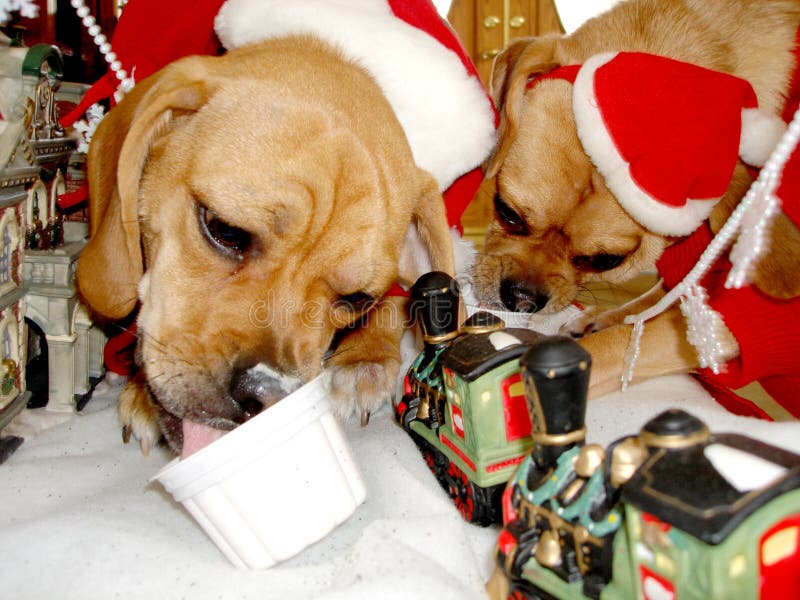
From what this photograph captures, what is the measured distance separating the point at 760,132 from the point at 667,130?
11.4 inches

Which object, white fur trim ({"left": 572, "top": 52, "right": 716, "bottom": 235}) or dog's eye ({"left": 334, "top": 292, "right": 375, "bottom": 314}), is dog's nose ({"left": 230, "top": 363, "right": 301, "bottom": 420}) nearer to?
dog's eye ({"left": 334, "top": 292, "right": 375, "bottom": 314})

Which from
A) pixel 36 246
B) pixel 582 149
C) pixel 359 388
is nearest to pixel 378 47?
pixel 582 149

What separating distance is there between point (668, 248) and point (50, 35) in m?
2.28

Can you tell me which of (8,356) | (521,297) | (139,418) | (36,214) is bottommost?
(521,297)

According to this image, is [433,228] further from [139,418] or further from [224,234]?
A: [139,418]

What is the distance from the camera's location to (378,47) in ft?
7.00

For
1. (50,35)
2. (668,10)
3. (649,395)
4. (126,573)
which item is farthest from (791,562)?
(50,35)

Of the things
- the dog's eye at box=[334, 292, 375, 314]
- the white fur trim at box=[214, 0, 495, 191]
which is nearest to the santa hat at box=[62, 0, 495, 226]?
the white fur trim at box=[214, 0, 495, 191]

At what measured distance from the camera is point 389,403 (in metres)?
2.23

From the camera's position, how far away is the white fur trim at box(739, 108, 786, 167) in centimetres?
203

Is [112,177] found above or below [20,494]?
above

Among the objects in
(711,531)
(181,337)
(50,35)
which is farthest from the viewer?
(50,35)

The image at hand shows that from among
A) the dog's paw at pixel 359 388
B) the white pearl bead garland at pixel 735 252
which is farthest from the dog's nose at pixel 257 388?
the white pearl bead garland at pixel 735 252

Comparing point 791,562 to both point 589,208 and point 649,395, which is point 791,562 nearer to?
point 649,395
